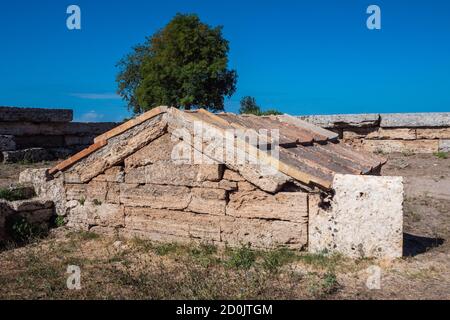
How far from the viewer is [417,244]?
257 inches

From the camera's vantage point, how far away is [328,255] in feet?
18.6

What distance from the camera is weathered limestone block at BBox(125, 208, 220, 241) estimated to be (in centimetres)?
637

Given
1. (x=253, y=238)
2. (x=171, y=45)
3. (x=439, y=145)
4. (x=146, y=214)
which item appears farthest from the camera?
(x=171, y=45)

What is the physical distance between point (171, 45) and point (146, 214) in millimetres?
27266

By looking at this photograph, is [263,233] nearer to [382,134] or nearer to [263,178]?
[263,178]

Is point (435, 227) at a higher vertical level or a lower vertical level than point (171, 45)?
lower

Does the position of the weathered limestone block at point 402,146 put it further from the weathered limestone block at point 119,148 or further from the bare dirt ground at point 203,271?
the weathered limestone block at point 119,148

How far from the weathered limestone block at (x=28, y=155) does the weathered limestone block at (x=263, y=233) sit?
8.16 m

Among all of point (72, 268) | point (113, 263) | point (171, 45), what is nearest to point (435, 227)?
point (113, 263)

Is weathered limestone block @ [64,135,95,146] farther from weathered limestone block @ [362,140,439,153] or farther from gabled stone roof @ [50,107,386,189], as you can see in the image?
weathered limestone block @ [362,140,439,153]

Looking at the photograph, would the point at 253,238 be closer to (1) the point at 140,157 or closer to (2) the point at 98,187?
(1) the point at 140,157

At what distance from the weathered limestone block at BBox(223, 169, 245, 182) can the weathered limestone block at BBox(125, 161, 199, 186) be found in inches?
16.6

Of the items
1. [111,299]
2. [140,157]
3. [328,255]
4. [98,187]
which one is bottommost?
[111,299]

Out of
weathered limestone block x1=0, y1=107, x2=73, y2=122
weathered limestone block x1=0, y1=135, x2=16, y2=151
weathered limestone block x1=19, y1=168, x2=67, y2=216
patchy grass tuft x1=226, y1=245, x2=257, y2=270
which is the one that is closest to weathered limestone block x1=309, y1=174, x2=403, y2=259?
patchy grass tuft x1=226, y1=245, x2=257, y2=270
